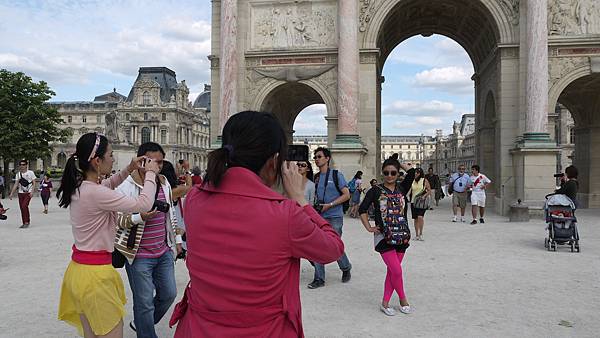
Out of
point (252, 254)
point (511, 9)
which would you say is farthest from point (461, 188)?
point (252, 254)

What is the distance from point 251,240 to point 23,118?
115ft

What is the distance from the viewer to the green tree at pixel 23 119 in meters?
31.7

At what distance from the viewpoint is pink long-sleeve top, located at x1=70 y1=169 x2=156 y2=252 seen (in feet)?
11.5

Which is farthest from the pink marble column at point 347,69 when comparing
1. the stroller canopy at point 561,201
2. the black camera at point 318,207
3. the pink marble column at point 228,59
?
the black camera at point 318,207

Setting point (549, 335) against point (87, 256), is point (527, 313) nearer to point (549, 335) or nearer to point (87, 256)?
point (549, 335)

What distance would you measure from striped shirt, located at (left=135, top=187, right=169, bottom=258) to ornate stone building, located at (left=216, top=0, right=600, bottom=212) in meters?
14.2

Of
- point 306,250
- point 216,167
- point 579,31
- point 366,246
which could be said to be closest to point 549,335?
point 306,250

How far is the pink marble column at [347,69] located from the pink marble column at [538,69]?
634 centimetres

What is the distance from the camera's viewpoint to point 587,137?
23.2m

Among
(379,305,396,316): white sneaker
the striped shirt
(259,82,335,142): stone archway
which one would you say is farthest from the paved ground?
(259,82,335,142): stone archway

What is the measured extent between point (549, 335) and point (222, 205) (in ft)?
15.4

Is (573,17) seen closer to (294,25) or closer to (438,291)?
(294,25)

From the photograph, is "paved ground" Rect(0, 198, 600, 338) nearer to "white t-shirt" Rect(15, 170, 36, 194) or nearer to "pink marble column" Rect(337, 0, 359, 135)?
"white t-shirt" Rect(15, 170, 36, 194)

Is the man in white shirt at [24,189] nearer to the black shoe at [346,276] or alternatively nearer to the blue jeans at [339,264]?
the blue jeans at [339,264]
